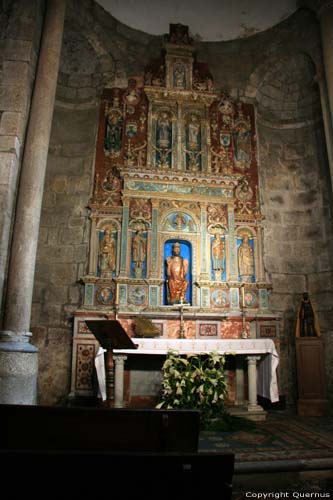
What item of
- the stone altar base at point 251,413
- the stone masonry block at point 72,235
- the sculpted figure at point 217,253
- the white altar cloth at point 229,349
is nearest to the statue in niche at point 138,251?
the stone masonry block at point 72,235

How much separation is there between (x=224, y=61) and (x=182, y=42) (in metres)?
1.22

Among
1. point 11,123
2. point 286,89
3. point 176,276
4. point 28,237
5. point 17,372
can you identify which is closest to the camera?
point 17,372

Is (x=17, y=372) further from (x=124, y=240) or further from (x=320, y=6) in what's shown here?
(x=320, y=6)

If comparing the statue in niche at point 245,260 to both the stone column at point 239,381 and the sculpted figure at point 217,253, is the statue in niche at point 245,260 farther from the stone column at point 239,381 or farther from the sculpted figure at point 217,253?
the stone column at point 239,381

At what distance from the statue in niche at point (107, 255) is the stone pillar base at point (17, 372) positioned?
2893 millimetres

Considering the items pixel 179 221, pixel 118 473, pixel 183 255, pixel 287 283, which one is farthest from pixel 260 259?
pixel 118 473

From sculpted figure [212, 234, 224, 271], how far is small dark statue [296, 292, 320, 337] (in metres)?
1.80

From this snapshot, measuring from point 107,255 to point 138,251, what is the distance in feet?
2.13

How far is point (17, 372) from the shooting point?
5.13m

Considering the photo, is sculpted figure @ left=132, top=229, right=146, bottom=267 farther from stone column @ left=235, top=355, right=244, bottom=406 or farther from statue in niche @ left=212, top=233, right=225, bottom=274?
stone column @ left=235, top=355, right=244, bottom=406

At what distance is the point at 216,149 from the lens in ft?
30.5

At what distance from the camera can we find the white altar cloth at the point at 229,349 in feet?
21.7

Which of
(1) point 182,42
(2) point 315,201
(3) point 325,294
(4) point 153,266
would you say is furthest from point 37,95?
(3) point 325,294

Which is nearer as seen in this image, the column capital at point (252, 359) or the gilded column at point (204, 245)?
the column capital at point (252, 359)
